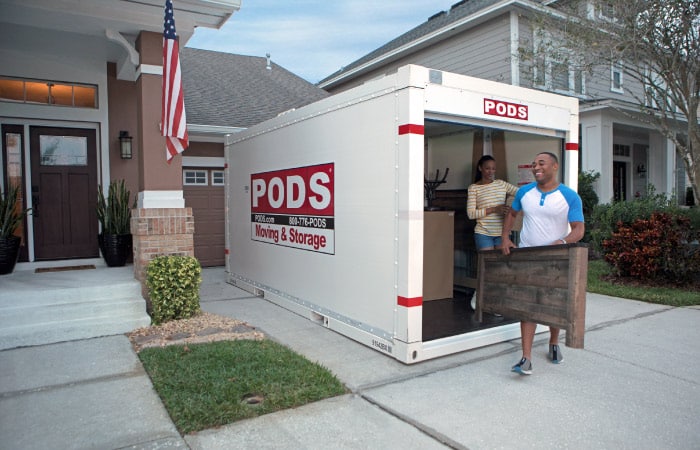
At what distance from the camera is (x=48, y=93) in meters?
7.29

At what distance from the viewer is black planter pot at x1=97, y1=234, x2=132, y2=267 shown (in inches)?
278

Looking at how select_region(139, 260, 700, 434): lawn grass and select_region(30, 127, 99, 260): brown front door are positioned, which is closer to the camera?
select_region(139, 260, 700, 434): lawn grass

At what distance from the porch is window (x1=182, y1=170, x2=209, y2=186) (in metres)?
4.41

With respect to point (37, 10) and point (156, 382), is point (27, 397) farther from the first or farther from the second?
point (37, 10)

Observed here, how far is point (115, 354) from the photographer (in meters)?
4.79

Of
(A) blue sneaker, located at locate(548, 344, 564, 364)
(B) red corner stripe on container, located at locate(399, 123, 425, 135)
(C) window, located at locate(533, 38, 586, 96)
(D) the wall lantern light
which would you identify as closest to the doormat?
(D) the wall lantern light

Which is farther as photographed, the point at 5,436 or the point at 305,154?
the point at 305,154

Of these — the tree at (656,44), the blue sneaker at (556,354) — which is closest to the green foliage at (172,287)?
the blue sneaker at (556,354)

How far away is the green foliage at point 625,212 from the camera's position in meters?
8.14

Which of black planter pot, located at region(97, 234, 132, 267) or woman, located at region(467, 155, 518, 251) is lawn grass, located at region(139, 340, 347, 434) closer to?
woman, located at region(467, 155, 518, 251)

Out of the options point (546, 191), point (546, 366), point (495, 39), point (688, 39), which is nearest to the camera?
point (546, 191)

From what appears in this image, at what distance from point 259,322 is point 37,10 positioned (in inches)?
173

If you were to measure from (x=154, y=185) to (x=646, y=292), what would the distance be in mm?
7235

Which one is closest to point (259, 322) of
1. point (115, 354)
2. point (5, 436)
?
point (115, 354)
